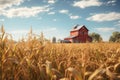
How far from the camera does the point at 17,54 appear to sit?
2.55 metres

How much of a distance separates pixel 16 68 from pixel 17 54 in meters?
0.51

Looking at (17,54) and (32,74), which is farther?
(17,54)

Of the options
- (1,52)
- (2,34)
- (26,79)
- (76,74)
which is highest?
(2,34)

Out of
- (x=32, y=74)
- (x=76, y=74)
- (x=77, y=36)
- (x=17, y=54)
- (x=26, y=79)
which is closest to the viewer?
(x=76, y=74)

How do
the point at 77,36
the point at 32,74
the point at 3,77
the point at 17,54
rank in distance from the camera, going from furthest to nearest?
1. the point at 77,36
2. the point at 17,54
3. the point at 32,74
4. the point at 3,77

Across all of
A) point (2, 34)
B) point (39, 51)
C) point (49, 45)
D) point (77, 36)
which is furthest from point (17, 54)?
point (77, 36)

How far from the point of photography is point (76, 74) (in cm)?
130

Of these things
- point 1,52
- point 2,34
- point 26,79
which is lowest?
point 26,79

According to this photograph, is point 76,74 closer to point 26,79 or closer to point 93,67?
point 26,79

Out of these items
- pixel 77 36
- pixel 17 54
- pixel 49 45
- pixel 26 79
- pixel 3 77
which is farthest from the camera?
pixel 77 36

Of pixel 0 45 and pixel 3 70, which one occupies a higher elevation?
pixel 0 45

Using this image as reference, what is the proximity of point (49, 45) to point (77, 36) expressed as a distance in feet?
190

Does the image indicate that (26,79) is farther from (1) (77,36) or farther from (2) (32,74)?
(1) (77,36)

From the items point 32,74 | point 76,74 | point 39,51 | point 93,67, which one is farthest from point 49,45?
point 76,74
